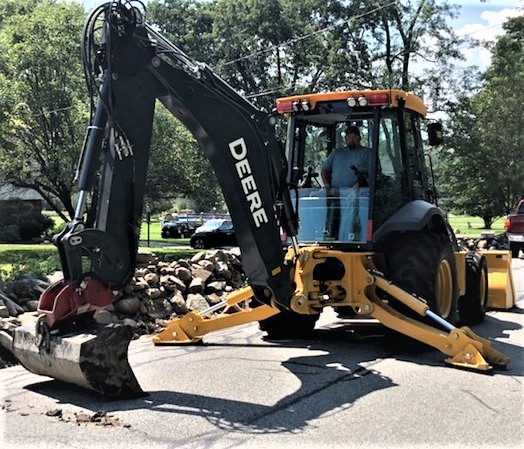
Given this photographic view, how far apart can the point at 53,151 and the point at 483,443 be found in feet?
77.5

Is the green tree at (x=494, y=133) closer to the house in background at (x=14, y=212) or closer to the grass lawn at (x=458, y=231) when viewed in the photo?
the grass lawn at (x=458, y=231)

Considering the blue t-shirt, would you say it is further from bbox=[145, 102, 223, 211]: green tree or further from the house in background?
the house in background

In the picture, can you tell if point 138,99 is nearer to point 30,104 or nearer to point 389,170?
point 389,170

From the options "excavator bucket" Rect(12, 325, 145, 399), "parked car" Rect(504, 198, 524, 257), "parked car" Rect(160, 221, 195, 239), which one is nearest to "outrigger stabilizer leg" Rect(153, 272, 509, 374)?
"excavator bucket" Rect(12, 325, 145, 399)

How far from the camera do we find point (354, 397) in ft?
19.3

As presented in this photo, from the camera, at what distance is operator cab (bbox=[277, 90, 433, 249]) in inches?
310

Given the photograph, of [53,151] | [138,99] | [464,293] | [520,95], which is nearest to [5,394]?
[138,99]

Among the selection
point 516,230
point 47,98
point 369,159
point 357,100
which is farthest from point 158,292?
point 47,98

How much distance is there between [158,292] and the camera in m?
10.3

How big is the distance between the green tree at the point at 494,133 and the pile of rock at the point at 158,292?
1999cm

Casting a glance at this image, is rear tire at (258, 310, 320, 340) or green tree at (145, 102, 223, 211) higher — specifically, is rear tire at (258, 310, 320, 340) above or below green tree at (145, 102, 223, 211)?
below

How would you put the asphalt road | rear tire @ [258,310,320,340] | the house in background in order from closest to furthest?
the asphalt road < rear tire @ [258,310,320,340] < the house in background

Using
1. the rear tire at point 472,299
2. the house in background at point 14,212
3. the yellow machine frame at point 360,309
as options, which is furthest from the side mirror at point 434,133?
the house in background at point 14,212

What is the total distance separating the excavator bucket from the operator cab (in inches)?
110
